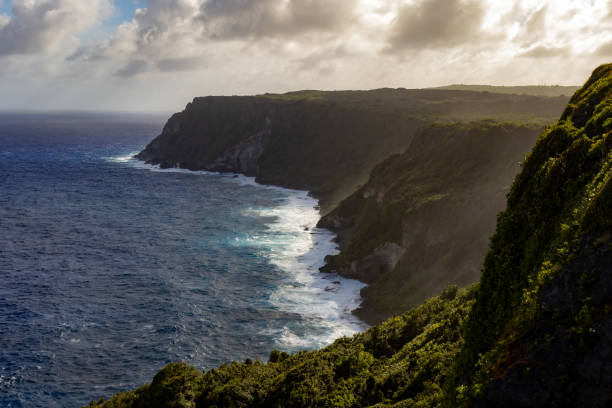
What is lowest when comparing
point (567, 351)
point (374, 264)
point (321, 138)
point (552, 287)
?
point (374, 264)

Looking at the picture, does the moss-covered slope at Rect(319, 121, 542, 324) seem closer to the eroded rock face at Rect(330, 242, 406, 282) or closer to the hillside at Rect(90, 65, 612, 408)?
the eroded rock face at Rect(330, 242, 406, 282)

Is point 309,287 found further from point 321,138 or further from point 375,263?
point 321,138

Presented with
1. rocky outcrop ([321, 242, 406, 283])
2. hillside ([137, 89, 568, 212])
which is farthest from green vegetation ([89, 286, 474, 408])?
hillside ([137, 89, 568, 212])

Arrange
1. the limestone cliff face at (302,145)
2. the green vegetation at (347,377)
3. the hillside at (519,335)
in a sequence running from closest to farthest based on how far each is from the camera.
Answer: the hillside at (519,335), the green vegetation at (347,377), the limestone cliff face at (302,145)

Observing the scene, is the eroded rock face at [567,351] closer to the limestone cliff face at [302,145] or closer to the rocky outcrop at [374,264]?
the rocky outcrop at [374,264]

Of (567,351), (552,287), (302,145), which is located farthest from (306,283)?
(302,145)

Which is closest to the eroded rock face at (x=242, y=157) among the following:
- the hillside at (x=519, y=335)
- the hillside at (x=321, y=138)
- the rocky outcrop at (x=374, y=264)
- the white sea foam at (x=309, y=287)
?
the hillside at (x=321, y=138)
